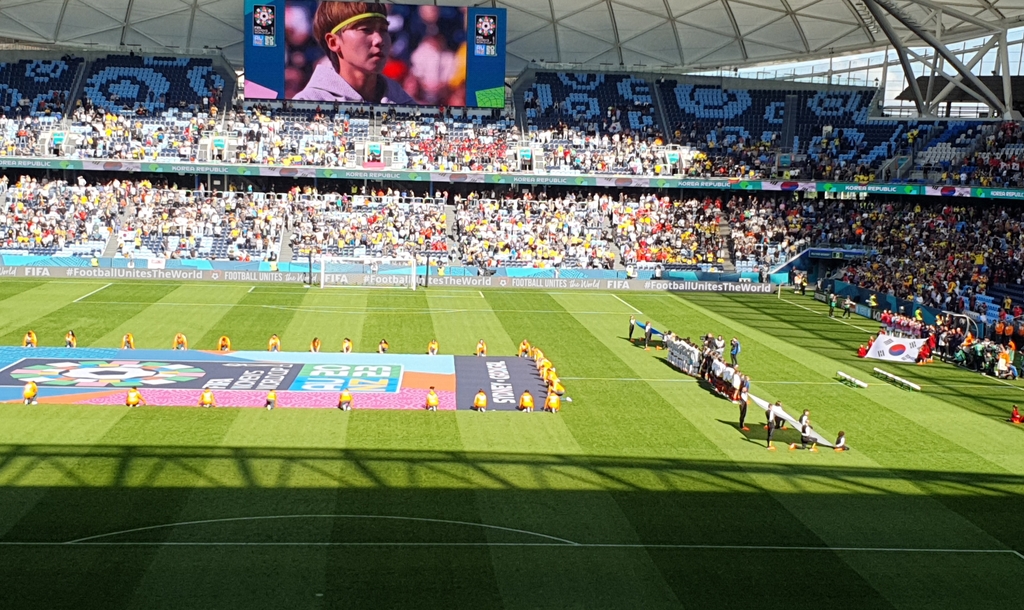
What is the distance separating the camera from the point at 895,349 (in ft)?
124

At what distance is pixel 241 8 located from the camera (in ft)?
220

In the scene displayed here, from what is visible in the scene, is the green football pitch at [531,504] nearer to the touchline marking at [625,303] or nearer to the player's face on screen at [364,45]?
the touchline marking at [625,303]

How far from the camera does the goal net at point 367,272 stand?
177 feet

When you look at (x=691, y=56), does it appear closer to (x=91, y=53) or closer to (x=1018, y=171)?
(x=1018, y=171)

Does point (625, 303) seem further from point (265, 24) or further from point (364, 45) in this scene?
point (265, 24)

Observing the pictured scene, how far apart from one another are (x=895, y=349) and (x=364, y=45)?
43405mm

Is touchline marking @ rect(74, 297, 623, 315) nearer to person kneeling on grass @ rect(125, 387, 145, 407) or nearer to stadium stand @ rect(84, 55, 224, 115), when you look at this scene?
person kneeling on grass @ rect(125, 387, 145, 407)

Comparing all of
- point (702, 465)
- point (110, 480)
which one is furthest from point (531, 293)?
point (110, 480)

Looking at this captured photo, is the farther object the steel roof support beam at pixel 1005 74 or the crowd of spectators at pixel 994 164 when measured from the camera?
the crowd of spectators at pixel 994 164

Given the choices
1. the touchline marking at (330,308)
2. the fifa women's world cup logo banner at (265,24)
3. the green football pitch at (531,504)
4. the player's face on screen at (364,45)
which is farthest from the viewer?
the player's face on screen at (364,45)

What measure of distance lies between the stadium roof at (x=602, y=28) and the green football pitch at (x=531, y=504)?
4032 cm

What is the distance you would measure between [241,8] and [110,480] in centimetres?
5429

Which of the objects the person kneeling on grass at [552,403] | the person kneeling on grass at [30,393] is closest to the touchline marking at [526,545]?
the person kneeling on grass at [552,403]

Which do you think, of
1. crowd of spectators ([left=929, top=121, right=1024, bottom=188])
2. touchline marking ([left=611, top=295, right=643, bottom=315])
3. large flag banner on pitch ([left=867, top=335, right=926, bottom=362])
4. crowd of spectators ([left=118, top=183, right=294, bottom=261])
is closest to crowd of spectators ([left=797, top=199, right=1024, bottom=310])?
crowd of spectators ([left=929, top=121, right=1024, bottom=188])
